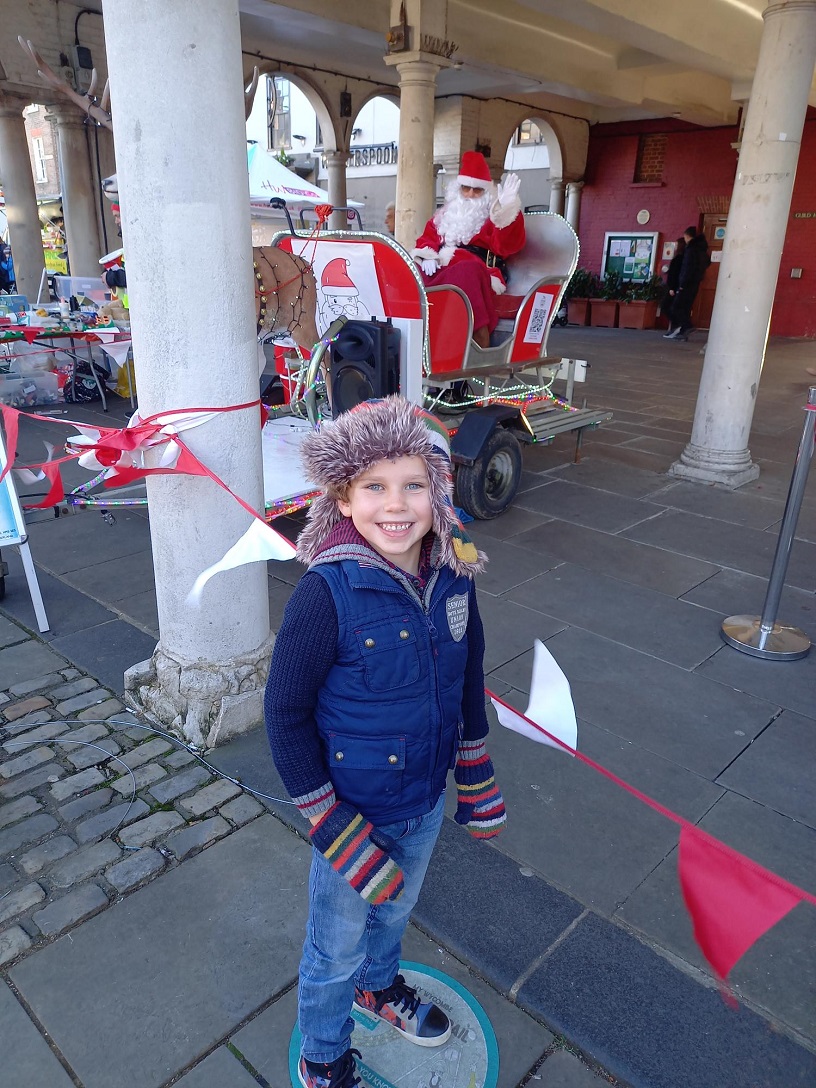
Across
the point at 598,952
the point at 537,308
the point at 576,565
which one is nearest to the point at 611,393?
the point at 537,308

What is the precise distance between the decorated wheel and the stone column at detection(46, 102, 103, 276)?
8950 mm

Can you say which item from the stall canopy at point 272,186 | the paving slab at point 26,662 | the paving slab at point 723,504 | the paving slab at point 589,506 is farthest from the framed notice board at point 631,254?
the paving slab at point 26,662

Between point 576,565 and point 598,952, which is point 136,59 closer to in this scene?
point 598,952

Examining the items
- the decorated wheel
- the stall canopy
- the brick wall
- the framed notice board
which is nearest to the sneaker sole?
the decorated wheel

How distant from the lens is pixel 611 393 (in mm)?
10180

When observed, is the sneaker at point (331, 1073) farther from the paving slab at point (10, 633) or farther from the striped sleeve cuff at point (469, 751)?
the paving slab at point (10, 633)

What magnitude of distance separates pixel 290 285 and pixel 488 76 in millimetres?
11605

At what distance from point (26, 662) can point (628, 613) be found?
2.96 m

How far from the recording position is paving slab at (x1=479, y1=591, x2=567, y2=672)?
3609 mm

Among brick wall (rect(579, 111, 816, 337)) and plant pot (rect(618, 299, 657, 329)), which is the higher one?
brick wall (rect(579, 111, 816, 337))

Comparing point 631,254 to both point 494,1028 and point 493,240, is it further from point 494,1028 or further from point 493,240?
point 494,1028

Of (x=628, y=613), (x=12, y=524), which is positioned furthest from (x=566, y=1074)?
(x=12, y=524)

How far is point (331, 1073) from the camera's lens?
1609 mm

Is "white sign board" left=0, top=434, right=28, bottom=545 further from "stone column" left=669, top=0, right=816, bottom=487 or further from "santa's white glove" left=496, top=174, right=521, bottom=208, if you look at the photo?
"stone column" left=669, top=0, right=816, bottom=487
